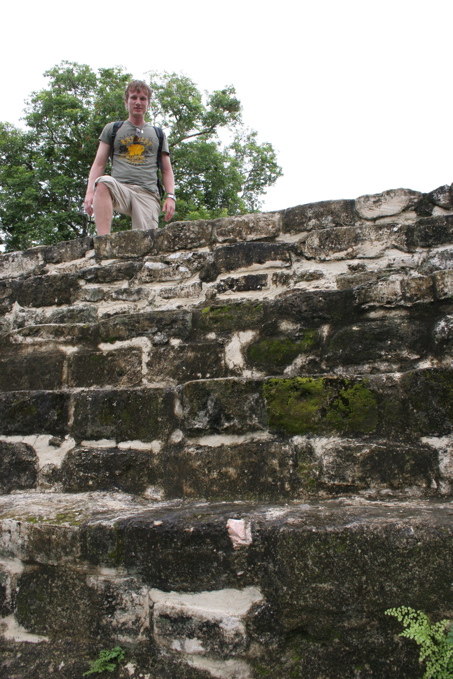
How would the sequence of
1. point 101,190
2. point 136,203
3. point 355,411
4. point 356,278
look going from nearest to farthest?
point 355,411
point 356,278
point 101,190
point 136,203

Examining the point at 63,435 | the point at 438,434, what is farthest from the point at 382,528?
the point at 63,435

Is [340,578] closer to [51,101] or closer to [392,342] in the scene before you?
[392,342]

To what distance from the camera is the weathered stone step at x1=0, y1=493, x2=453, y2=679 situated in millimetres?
1322

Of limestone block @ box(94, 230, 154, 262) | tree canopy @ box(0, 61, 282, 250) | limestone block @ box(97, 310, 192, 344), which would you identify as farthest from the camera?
tree canopy @ box(0, 61, 282, 250)

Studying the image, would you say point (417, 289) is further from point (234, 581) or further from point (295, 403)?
point (234, 581)

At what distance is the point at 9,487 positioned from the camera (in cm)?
222

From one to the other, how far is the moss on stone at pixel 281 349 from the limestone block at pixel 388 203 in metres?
0.81

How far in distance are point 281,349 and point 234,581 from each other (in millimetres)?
1070

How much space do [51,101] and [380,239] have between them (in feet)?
44.0

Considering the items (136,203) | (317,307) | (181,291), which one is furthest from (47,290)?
Result: (317,307)

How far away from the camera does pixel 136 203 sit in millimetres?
3660

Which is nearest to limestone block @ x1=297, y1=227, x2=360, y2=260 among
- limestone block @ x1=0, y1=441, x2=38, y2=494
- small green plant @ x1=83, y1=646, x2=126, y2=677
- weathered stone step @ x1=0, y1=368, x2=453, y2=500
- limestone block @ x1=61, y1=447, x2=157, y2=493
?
weathered stone step @ x1=0, y1=368, x2=453, y2=500

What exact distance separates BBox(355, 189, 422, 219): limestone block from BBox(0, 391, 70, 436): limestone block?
5.87ft

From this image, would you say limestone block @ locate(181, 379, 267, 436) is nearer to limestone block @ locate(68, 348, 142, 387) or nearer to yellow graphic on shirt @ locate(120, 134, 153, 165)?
limestone block @ locate(68, 348, 142, 387)
